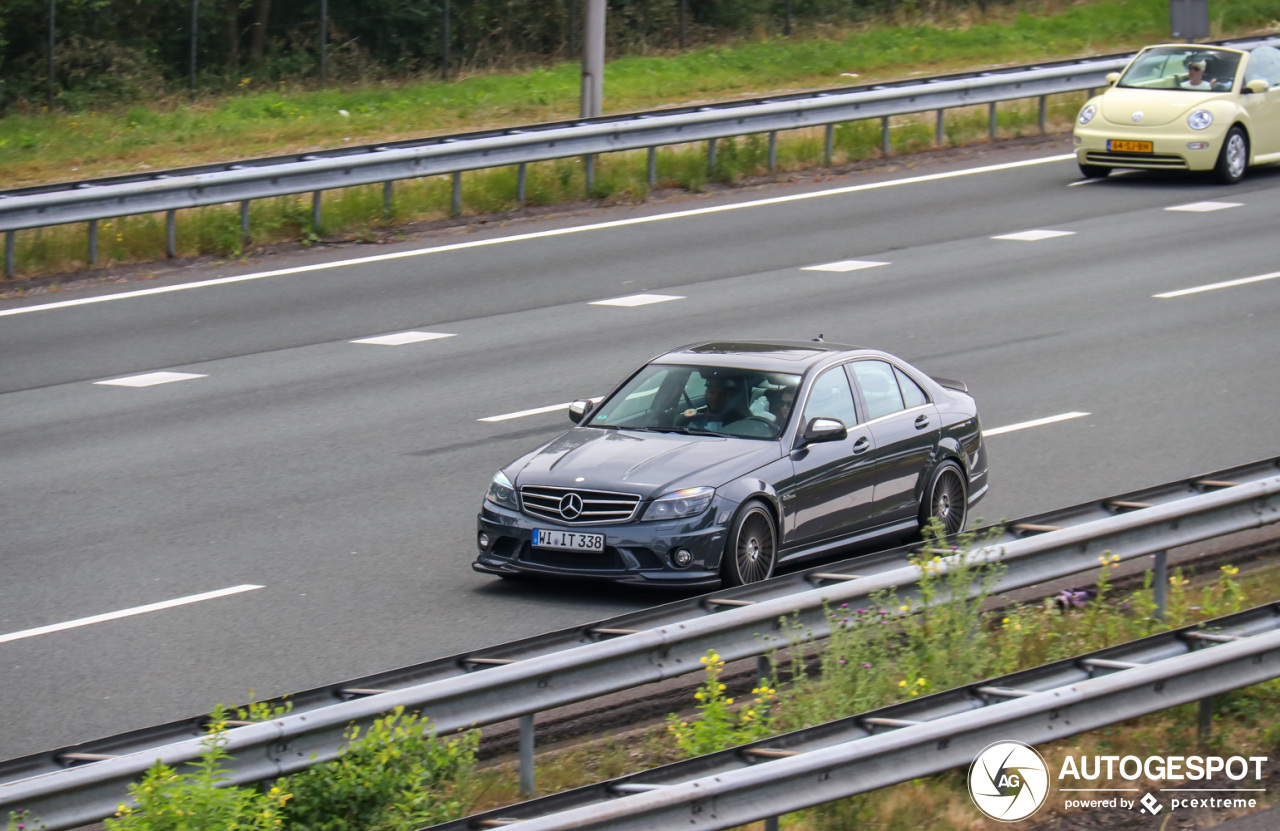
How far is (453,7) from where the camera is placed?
40125 millimetres

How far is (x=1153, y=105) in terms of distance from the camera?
24.0 meters

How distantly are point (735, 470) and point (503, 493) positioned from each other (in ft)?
4.42

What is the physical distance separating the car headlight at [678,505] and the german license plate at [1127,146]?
1519 cm

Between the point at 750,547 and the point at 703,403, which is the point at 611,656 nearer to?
the point at 750,547

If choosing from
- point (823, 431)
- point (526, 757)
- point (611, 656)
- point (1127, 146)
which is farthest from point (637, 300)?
point (526, 757)

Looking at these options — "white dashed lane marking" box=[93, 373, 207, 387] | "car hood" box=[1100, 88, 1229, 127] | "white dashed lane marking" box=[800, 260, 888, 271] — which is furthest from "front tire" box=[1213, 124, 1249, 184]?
"white dashed lane marking" box=[93, 373, 207, 387]

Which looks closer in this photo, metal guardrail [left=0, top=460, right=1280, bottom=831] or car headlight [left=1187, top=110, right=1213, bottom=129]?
metal guardrail [left=0, top=460, right=1280, bottom=831]

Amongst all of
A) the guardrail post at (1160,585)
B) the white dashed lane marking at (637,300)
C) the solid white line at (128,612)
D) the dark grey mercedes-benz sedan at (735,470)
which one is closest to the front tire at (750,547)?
the dark grey mercedes-benz sedan at (735,470)

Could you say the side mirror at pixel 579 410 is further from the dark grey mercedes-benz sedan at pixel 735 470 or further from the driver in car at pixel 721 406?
the driver in car at pixel 721 406

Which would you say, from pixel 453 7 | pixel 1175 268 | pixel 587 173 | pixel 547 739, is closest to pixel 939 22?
pixel 453 7

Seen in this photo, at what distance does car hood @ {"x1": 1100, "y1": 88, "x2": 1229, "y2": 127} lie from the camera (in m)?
23.9

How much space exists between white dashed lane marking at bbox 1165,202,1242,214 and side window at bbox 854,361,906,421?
12347 mm

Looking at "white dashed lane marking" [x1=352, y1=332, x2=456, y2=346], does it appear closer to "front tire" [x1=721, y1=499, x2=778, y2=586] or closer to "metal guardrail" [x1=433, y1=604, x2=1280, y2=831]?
"front tire" [x1=721, y1=499, x2=778, y2=586]

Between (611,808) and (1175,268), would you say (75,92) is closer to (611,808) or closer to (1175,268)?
(1175,268)
